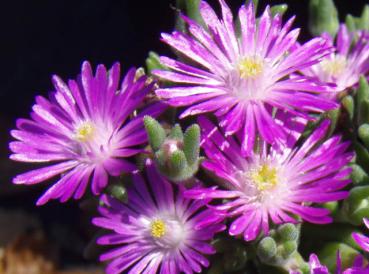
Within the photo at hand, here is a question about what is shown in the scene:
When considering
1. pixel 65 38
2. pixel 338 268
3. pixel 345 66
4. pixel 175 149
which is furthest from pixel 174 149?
pixel 65 38

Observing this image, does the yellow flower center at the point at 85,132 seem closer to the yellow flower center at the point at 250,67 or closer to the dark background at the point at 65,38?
the yellow flower center at the point at 250,67

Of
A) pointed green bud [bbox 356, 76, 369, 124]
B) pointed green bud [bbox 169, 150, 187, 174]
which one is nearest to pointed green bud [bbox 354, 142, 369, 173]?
pointed green bud [bbox 356, 76, 369, 124]

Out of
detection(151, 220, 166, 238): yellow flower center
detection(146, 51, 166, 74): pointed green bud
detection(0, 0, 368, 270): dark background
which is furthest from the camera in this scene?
detection(0, 0, 368, 270): dark background

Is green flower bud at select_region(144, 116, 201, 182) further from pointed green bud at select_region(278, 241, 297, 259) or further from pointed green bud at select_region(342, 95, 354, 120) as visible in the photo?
pointed green bud at select_region(342, 95, 354, 120)

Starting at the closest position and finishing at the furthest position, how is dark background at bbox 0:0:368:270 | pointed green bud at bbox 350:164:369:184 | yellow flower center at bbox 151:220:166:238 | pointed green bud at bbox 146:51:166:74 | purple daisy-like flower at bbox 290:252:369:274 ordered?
purple daisy-like flower at bbox 290:252:369:274
yellow flower center at bbox 151:220:166:238
pointed green bud at bbox 350:164:369:184
pointed green bud at bbox 146:51:166:74
dark background at bbox 0:0:368:270

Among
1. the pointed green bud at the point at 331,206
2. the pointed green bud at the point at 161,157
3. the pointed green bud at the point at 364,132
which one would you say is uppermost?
the pointed green bud at the point at 161,157

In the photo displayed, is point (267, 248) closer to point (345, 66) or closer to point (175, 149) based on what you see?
point (175, 149)

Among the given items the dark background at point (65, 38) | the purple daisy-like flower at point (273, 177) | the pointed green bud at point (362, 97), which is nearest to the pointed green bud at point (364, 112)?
the pointed green bud at point (362, 97)
